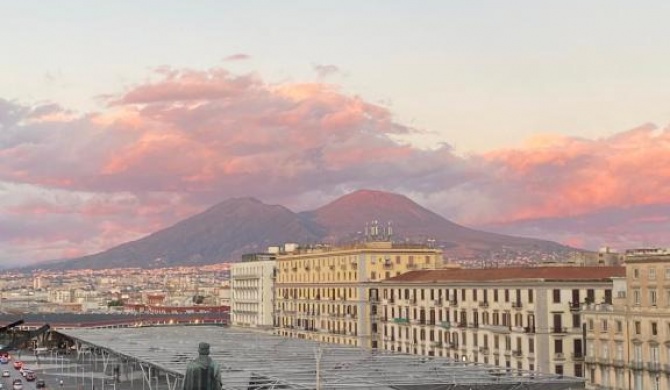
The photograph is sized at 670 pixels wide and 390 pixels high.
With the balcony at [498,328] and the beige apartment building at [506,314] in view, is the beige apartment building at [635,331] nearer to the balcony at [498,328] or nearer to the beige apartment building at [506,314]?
the beige apartment building at [506,314]

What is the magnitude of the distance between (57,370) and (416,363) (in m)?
101

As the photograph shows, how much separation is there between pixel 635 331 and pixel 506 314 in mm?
20162

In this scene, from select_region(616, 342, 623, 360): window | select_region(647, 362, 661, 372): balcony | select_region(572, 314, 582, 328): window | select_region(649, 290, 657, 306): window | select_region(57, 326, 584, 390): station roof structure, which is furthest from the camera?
select_region(572, 314, 582, 328): window

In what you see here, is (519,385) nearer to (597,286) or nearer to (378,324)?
(597,286)

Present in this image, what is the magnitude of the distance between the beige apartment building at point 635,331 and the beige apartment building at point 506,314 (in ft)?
18.0

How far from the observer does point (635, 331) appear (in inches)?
3408

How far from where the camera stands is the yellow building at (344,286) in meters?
142

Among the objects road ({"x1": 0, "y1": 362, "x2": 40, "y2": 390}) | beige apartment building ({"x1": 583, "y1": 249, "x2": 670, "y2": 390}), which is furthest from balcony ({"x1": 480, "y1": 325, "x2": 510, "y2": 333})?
road ({"x1": 0, "y1": 362, "x2": 40, "y2": 390})

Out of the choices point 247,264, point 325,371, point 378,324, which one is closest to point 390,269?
point 378,324

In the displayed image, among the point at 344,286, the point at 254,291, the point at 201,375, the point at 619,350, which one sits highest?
the point at 344,286

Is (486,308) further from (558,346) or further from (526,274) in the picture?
(558,346)

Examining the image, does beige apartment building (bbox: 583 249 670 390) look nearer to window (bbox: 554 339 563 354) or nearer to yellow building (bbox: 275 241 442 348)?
window (bbox: 554 339 563 354)

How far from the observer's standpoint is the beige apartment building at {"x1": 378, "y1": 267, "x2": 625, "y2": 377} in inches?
3893

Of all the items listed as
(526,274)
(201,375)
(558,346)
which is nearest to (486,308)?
(526,274)
